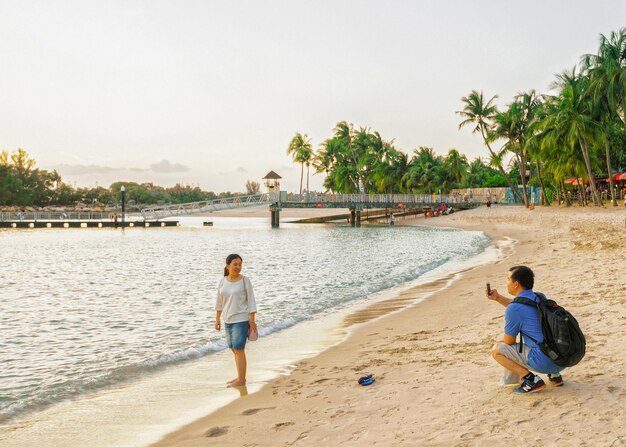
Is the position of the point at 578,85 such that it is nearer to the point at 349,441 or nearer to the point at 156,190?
the point at 349,441

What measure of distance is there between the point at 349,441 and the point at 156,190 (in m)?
175

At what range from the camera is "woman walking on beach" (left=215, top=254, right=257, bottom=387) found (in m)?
6.21

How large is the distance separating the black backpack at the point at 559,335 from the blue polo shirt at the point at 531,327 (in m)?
0.04

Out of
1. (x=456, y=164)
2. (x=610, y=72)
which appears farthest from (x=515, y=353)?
(x=456, y=164)

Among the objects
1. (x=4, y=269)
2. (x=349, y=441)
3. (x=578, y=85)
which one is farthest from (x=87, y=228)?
(x=349, y=441)

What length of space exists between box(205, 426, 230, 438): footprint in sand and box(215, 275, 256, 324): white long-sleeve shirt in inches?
59.3

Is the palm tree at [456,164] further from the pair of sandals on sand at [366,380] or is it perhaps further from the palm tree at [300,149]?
the pair of sandals on sand at [366,380]

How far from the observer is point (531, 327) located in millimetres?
4609

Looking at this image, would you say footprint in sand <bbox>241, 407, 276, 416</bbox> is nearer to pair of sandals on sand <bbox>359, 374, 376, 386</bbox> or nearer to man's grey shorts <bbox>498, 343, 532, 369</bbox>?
pair of sandals on sand <bbox>359, 374, 376, 386</bbox>

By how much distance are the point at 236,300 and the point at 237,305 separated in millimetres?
62

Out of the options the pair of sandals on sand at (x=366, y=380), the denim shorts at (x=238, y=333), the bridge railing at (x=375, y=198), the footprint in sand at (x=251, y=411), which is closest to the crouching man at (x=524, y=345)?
the pair of sandals on sand at (x=366, y=380)

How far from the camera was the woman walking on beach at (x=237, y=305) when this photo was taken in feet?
20.4

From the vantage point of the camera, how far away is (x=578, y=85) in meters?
47.2

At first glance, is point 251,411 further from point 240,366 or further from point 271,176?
point 271,176
